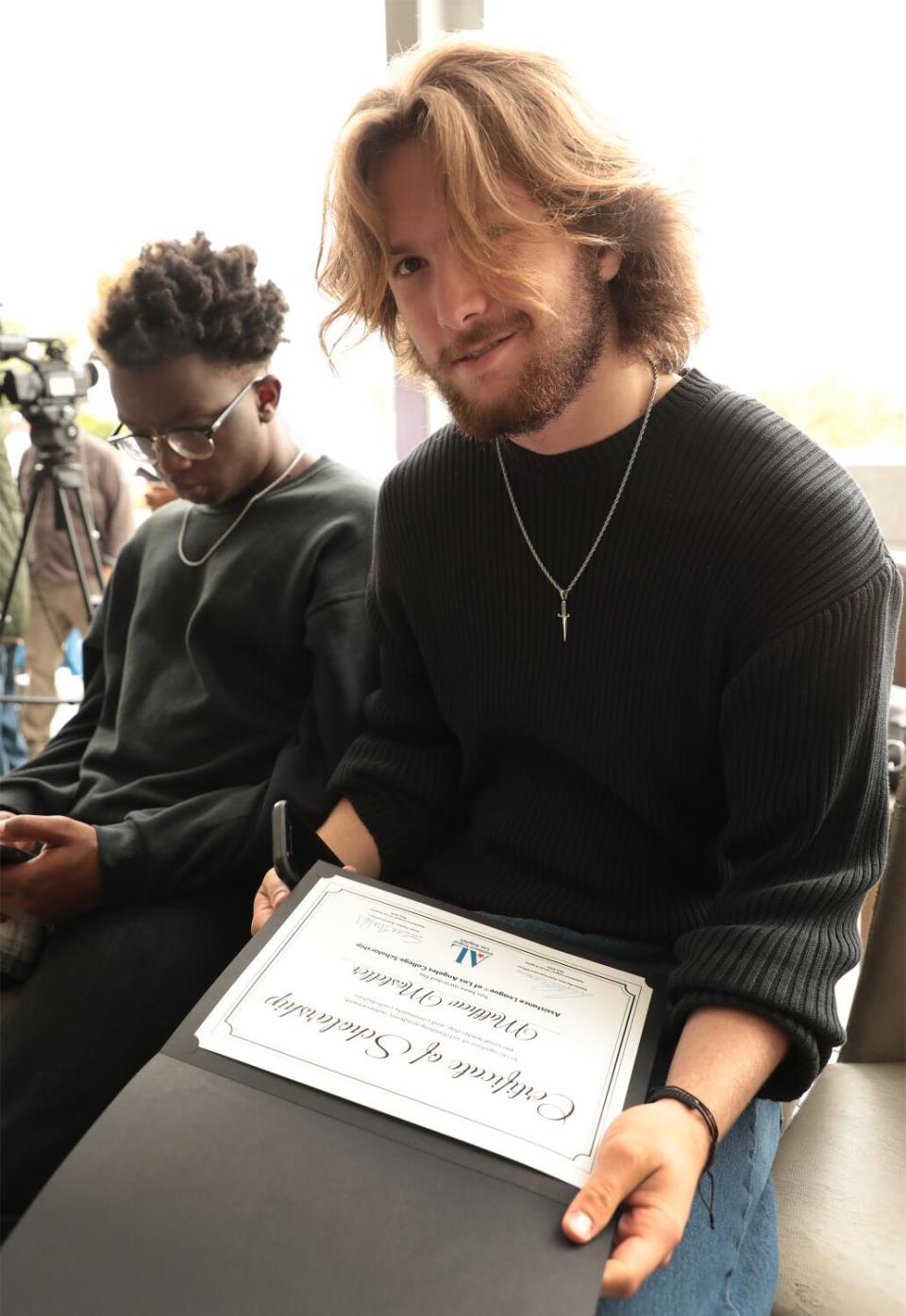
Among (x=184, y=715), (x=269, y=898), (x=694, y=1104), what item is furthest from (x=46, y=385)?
(x=694, y=1104)

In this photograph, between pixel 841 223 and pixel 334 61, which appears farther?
pixel 334 61

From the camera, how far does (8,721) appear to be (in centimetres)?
245

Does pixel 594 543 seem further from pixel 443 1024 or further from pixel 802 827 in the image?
pixel 443 1024

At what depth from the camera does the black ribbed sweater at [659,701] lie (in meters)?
0.94

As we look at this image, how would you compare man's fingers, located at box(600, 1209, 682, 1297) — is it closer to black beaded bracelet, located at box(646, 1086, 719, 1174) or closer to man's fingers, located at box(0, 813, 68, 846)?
black beaded bracelet, located at box(646, 1086, 719, 1174)

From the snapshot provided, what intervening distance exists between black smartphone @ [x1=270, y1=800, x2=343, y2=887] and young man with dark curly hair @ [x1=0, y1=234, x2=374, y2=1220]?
0.16ft

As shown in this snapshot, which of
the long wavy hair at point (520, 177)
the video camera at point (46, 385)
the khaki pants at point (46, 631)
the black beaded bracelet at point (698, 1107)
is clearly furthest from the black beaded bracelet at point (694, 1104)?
the khaki pants at point (46, 631)

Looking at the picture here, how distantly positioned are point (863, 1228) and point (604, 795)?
1.52 feet

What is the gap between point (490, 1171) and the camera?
2.39 ft

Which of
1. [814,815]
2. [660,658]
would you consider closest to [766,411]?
[660,658]

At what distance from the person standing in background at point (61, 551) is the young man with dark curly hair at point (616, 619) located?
131 cm

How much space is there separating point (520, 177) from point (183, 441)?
0.61m

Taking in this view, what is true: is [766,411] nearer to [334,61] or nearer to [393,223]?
[393,223]

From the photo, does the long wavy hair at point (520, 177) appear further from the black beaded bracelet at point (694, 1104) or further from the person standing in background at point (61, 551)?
the person standing in background at point (61, 551)
